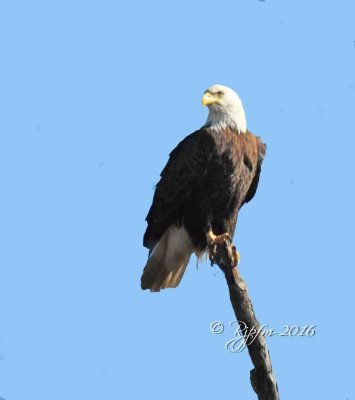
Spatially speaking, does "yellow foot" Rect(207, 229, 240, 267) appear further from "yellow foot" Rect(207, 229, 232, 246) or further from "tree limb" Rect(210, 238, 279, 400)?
"tree limb" Rect(210, 238, 279, 400)

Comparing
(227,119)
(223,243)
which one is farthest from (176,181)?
(223,243)

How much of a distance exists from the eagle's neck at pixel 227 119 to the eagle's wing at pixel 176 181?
0.13 meters

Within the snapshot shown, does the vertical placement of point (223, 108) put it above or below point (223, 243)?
above

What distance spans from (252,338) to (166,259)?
2096 millimetres

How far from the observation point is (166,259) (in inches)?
370

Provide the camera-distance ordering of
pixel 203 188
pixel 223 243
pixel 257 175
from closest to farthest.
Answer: pixel 223 243
pixel 203 188
pixel 257 175

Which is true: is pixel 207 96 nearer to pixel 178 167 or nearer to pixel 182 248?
pixel 178 167

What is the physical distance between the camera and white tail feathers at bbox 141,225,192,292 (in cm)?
936

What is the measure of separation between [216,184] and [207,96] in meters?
0.73

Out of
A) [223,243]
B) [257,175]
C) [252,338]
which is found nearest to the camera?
[252,338]

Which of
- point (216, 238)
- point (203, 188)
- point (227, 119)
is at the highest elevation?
point (227, 119)

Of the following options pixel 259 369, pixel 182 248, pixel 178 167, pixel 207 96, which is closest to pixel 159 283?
pixel 182 248

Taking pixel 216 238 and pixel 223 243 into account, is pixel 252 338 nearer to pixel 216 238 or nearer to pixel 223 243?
pixel 223 243

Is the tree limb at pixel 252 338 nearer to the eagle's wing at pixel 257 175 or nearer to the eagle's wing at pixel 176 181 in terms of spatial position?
the eagle's wing at pixel 176 181
